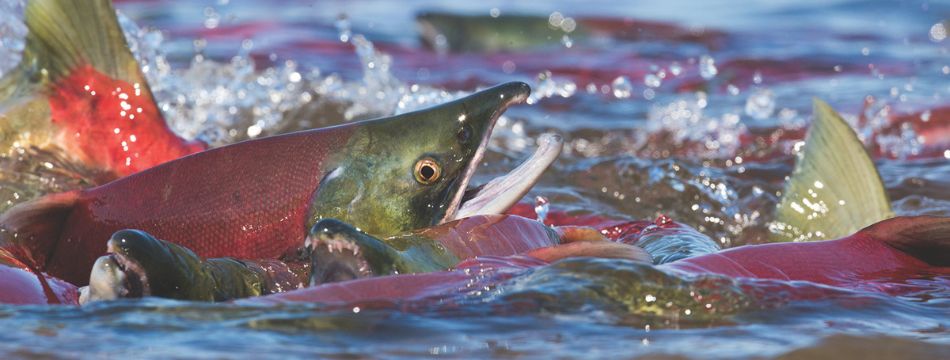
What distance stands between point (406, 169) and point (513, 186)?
0.60 ft

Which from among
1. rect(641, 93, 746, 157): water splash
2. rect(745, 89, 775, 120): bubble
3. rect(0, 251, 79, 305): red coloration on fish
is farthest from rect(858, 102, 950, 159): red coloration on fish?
rect(0, 251, 79, 305): red coloration on fish

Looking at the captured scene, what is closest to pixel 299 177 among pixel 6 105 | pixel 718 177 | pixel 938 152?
pixel 6 105

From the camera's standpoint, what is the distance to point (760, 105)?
5.48 m

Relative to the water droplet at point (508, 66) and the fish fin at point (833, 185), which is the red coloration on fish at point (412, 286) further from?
the water droplet at point (508, 66)

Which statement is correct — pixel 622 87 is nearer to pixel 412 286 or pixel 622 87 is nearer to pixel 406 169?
pixel 406 169

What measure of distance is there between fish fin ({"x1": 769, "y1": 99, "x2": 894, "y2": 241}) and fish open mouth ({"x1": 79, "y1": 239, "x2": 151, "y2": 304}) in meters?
1.66

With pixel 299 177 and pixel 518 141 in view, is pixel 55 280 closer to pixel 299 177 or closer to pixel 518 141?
pixel 299 177

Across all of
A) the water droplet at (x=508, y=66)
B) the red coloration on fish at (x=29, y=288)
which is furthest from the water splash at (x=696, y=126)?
the red coloration on fish at (x=29, y=288)

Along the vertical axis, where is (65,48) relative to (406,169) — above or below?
above

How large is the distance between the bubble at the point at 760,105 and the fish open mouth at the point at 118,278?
3.74 m

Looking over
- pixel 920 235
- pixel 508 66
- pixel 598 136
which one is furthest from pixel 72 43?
pixel 508 66

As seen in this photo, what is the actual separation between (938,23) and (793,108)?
2.67 meters

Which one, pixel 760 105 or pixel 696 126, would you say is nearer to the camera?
pixel 696 126

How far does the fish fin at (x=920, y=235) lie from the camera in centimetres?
230
